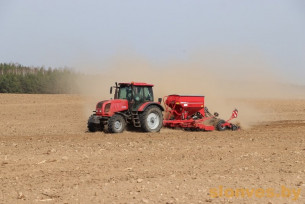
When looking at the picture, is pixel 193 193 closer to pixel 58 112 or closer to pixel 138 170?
pixel 138 170

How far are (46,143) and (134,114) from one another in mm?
4266

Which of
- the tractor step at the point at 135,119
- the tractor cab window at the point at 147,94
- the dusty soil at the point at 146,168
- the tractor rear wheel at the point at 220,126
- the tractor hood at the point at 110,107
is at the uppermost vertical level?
the tractor cab window at the point at 147,94

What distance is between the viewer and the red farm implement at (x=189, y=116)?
655 inches

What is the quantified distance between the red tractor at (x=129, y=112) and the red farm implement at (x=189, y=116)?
947 mm

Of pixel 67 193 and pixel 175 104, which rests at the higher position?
pixel 175 104

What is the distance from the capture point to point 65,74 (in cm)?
6594

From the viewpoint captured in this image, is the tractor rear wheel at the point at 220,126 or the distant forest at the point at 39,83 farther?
the distant forest at the point at 39,83

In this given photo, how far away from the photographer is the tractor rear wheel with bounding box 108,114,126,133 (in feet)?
48.9

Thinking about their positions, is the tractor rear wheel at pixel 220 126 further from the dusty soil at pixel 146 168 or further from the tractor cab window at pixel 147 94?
the dusty soil at pixel 146 168

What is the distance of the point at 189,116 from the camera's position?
55.9 ft

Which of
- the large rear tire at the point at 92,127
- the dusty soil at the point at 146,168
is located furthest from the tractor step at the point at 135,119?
the dusty soil at the point at 146,168

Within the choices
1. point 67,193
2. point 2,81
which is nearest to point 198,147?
point 67,193

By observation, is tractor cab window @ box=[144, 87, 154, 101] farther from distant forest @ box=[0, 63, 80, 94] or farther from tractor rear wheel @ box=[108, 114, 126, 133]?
distant forest @ box=[0, 63, 80, 94]

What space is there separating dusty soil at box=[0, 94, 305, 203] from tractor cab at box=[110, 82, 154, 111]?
2457mm
